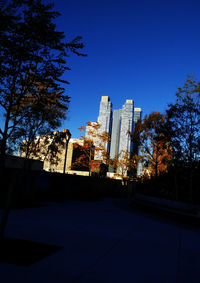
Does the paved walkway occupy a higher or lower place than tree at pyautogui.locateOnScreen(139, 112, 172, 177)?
lower

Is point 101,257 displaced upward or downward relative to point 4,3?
downward

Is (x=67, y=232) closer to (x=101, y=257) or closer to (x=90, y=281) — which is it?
(x=101, y=257)

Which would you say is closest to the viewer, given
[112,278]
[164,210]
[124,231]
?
[112,278]

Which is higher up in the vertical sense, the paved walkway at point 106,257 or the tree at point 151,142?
the tree at point 151,142

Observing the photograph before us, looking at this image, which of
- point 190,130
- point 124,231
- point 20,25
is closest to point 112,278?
point 124,231

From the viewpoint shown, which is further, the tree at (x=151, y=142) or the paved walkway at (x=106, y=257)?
the tree at (x=151, y=142)

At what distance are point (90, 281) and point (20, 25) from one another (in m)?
4.86

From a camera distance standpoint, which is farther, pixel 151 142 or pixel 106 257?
pixel 151 142

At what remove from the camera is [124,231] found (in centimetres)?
787

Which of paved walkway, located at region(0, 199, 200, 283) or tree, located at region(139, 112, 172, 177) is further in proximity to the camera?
tree, located at region(139, 112, 172, 177)

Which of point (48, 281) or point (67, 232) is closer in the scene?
point (48, 281)

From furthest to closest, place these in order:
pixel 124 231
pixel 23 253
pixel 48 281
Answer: pixel 124 231 < pixel 23 253 < pixel 48 281

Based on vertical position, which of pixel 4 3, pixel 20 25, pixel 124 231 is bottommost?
pixel 124 231

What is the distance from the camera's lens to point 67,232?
7008mm
